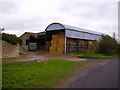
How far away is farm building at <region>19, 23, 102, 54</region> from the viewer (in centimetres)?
2460

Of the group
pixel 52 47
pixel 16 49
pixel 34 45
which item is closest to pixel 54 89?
pixel 16 49

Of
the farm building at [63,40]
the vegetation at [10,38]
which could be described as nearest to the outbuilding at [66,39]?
the farm building at [63,40]

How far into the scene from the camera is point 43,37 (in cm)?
3055

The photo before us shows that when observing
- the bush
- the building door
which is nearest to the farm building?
the building door

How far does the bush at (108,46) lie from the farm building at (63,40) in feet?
16.2

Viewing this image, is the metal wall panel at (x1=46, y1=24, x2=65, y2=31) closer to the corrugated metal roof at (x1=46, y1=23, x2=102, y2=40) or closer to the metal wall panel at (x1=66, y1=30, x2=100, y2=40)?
the corrugated metal roof at (x1=46, y1=23, x2=102, y2=40)

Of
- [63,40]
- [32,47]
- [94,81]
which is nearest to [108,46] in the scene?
[63,40]

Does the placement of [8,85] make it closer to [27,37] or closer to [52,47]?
[52,47]

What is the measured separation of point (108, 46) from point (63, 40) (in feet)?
26.6

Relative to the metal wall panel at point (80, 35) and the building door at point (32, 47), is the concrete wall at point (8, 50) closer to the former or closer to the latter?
the metal wall panel at point (80, 35)

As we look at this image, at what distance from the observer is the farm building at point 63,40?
24605 millimetres

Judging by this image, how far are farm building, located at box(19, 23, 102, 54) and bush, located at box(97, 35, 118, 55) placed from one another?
492 centimetres

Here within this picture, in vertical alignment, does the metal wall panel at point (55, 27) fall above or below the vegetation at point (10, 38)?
above

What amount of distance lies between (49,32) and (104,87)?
24.0m
